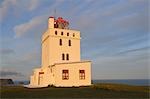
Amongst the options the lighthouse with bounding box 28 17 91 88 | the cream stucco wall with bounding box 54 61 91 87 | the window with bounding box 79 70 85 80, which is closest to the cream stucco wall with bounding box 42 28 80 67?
the lighthouse with bounding box 28 17 91 88

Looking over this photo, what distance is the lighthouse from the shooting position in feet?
98.2

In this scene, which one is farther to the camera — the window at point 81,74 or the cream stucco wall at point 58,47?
the cream stucco wall at point 58,47

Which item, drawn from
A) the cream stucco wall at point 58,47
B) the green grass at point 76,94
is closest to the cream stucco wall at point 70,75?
the cream stucco wall at point 58,47

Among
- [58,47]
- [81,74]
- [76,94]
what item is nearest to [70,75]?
[81,74]

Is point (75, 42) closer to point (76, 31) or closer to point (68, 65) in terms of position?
point (76, 31)

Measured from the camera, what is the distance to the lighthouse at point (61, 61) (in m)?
29.9

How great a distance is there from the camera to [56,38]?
33781 mm

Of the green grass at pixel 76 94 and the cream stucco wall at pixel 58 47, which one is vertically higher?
the cream stucco wall at pixel 58 47

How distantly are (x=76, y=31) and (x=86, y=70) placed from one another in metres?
7.31

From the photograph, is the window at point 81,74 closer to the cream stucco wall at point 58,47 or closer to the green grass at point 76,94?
the cream stucco wall at point 58,47

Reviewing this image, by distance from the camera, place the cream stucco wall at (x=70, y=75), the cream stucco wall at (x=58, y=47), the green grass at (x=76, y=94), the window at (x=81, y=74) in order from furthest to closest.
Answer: the cream stucco wall at (x=58, y=47) → the window at (x=81, y=74) → the cream stucco wall at (x=70, y=75) → the green grass at (x=76, y=94)

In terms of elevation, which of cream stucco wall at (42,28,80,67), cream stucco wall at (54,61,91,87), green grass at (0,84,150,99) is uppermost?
cream stucco wall at (42,28,80,67)

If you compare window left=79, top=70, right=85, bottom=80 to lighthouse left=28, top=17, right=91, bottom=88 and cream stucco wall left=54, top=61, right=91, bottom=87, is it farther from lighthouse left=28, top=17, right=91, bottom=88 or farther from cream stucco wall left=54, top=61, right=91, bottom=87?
cream stucco wall left=54, top=61, right=91, bottom=87

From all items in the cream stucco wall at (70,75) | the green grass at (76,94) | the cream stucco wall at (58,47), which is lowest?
the green grass at (76,94)
